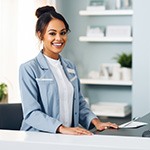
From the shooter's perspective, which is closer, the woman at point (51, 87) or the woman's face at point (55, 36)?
the woman at point (51, 87)

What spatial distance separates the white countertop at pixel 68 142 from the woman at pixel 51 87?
0.27 m

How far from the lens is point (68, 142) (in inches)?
56.8

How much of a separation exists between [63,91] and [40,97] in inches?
6.1

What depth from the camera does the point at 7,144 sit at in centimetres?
148

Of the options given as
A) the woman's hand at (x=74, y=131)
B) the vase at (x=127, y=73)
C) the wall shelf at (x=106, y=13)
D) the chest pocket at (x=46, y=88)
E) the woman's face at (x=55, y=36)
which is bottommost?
the woman's hand at (x=74, y=131)

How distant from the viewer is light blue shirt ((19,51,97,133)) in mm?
1854

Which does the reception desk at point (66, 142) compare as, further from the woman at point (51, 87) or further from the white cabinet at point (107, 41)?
the white cabinet at point (107, 41)

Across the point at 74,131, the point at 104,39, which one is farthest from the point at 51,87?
the point at 104,39

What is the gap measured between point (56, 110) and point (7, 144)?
1.93 ft

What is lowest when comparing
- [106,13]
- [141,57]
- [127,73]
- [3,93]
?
[3,93]

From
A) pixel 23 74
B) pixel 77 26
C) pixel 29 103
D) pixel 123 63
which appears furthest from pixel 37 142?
pixel 77 26

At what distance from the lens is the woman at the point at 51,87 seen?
1.90m

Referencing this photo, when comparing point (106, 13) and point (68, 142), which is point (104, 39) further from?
point (68, 142)

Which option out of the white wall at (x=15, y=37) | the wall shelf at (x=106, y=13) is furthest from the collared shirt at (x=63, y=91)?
the wall shelf at (x=106, y=13)
